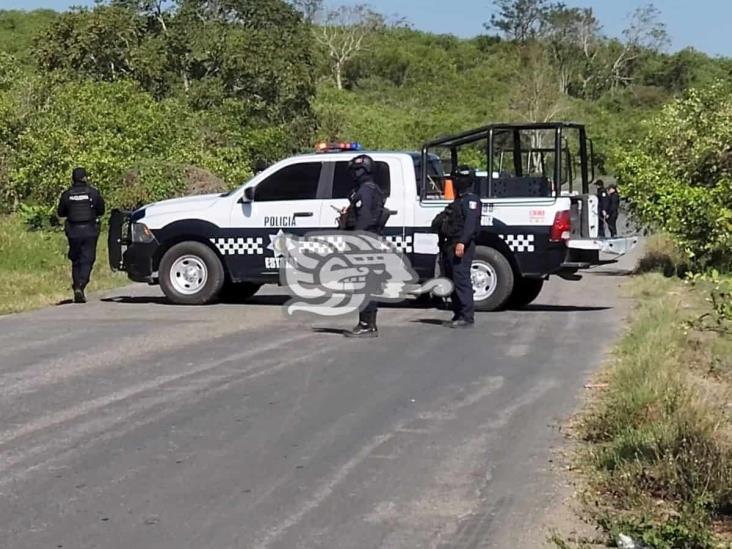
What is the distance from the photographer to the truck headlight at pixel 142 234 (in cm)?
1405

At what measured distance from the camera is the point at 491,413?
25.1 ft

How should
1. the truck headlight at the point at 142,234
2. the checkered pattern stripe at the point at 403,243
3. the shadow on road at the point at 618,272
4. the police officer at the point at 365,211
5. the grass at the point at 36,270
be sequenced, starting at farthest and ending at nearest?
the shadow on road at the point at 618,272 → the grass at the point at 36,270 → the truck headlight at the point at 142,234 → the checkered pattern stripe at the point at 403,243 → the police officer at the point at 365,211

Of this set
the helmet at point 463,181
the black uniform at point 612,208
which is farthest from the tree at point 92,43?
the helmet at point 463,181

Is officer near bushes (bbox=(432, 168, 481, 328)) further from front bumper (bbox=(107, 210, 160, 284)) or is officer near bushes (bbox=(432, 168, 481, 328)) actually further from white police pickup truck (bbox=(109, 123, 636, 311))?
front bumper (bbox=(107, 210, 160, 284))

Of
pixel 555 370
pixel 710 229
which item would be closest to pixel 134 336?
pixel 555 370

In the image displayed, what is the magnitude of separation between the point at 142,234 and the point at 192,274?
80 cm

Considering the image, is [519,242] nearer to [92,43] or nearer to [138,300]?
[138,300]

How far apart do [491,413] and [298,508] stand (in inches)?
95.9

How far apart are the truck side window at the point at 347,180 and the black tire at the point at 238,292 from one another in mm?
1725

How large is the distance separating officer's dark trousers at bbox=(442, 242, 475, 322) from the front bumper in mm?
3979

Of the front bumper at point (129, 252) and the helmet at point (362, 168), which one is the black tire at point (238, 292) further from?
the helmet at point (362, 168)

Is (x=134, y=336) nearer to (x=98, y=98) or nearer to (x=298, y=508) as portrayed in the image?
(x=298, y=508)
